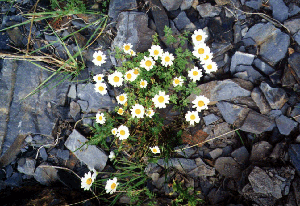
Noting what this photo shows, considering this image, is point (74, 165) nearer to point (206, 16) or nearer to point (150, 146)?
point (150, 146)

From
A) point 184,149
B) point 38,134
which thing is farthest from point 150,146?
point 38,134

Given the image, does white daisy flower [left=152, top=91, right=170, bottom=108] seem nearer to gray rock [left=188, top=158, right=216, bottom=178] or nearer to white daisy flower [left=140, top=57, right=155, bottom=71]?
white daisy flower [left=140, top=57, right=155, bottom=71]

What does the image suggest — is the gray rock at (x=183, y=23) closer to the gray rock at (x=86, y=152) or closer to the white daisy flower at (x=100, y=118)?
the white daisy flower at (x=100, y=118)

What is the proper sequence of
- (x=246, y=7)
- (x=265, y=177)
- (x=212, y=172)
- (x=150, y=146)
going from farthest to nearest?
(x=246, y=7), (x=150, y=146), (x=212, y=172), (x=265, y=177)

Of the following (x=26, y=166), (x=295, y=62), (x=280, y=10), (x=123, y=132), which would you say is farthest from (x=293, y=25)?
(x=26, y=166)

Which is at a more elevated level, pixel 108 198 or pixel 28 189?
pixel 28 189
